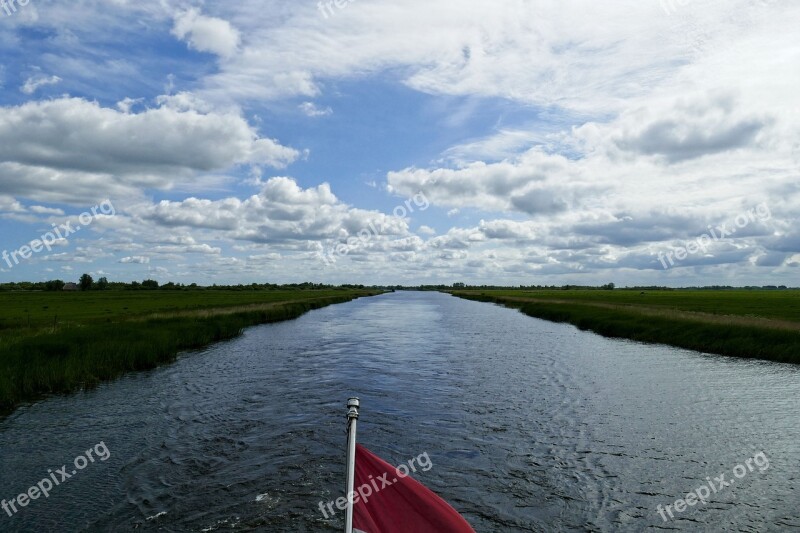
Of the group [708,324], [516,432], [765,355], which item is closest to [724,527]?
[516,432]

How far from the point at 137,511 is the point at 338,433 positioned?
687 centimetres

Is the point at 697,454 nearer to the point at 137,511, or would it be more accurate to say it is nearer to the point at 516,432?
the point at 516,432

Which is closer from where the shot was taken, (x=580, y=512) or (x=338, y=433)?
(x=580, y=512)

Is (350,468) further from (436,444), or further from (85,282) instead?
(85,282)

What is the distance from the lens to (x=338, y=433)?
54.6 ft
